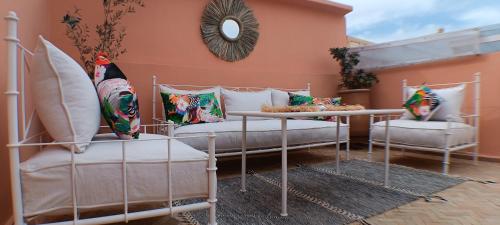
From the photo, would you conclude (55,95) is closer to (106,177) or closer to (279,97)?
(106,177)

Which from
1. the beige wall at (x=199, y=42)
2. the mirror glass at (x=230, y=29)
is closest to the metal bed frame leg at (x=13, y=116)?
the beige wall at (x=199, y=42)

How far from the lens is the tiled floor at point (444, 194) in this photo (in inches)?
58.8

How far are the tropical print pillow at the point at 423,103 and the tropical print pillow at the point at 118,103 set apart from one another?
2.76 meters

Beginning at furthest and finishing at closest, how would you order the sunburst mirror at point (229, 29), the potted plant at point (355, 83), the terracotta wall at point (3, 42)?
the potted plant at point (355, 83), the sunburst mirror at point (229, 29), the terracotta wall at point (3, 42)

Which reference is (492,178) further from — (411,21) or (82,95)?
(82,95)

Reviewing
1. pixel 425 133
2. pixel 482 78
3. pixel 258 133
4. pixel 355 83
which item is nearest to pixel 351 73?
pixel 355 83

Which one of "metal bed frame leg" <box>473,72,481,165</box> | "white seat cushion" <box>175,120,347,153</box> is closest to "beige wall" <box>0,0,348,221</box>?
"white seat cushion" <box>175,120,347,153</box>

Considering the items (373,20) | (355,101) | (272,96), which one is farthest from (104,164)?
(373,20)

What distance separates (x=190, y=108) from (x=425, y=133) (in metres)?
2.16

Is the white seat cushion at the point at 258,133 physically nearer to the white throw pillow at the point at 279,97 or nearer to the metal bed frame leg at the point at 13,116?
the white throw pillow at the point at 279,97

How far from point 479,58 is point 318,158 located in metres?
2.06

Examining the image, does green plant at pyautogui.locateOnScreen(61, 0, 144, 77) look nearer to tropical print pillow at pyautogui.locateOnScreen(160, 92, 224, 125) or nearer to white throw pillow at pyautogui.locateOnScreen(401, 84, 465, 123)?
tropical print pillow at pyautogui.locateOnScreen(160, 92, 224, 125)

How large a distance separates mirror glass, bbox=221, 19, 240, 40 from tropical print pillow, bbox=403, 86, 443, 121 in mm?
2081

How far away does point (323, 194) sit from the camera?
1890 mm
